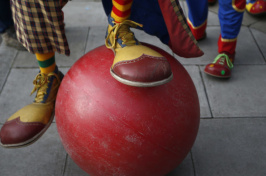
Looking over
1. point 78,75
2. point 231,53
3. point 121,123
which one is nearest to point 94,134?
point 121,123

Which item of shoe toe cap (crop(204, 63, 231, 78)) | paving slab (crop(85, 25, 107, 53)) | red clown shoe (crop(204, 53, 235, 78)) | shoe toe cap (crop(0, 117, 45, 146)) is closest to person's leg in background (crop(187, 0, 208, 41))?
red clown shoe (crop(204, 53, 235, 78))

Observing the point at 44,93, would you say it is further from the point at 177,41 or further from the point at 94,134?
the point at 177,41

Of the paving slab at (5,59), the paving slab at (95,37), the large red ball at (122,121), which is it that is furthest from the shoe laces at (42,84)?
the paving slab at (95,37)

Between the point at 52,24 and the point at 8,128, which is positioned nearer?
the point at 52,24

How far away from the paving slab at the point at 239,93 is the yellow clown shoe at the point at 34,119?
1.36 meters

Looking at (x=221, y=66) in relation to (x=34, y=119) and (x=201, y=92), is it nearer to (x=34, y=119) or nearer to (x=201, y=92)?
(x=201, y=92)

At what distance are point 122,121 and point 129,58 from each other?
1.07 ft

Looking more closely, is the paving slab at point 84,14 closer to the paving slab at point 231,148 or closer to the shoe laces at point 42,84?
the shoe laces at point 42,84

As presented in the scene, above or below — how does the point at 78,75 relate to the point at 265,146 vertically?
above

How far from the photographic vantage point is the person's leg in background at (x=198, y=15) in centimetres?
321

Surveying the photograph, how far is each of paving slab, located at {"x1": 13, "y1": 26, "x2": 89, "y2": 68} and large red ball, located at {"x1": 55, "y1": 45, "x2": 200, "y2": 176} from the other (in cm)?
152

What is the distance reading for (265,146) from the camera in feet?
7.64

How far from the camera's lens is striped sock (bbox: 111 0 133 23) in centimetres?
168

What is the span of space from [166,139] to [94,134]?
379mm
